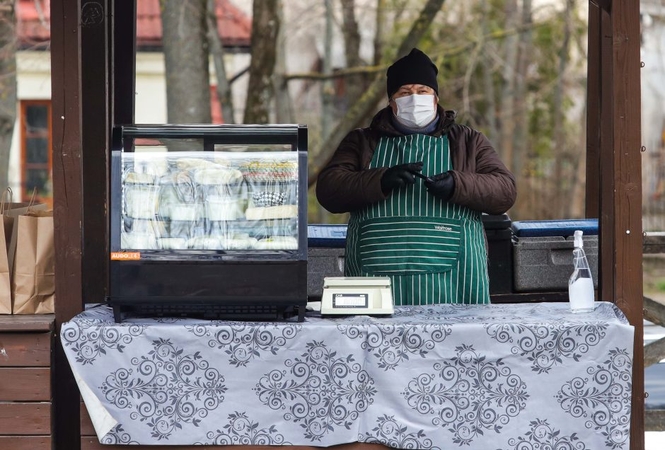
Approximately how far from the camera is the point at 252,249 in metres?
3.90

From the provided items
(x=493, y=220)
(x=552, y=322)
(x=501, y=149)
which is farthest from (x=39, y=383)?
(x=501, y=149)

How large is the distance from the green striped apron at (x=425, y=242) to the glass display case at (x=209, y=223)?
66cm

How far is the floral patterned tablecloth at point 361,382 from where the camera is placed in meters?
3.82

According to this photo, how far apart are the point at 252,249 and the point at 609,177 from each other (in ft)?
4.82

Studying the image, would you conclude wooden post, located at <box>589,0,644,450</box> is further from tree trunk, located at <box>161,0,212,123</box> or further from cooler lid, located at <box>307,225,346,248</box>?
tree trunk, located at <box>161,0,212,123</box>

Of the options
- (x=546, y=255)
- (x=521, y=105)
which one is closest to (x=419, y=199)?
(x=546, y=255)

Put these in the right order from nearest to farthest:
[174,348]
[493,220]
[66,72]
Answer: [174,348] → [66,72] → [493,220]

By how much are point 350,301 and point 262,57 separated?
24.5ft

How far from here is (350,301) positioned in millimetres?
4023

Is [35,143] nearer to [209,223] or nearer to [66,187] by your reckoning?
[66,187]

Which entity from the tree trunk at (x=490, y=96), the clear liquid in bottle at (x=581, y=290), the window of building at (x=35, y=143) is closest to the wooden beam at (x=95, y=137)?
the clear liquid in bottle at (x=581, y=290)

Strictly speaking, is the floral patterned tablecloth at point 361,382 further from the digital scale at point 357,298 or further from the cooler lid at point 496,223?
the cooler lid at point 496,223

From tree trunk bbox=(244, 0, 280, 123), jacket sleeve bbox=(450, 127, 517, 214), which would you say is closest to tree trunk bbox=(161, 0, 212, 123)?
tree trunk bbox=(244, 0, 280, 123)

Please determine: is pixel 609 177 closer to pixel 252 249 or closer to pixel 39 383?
pixel 252 249
